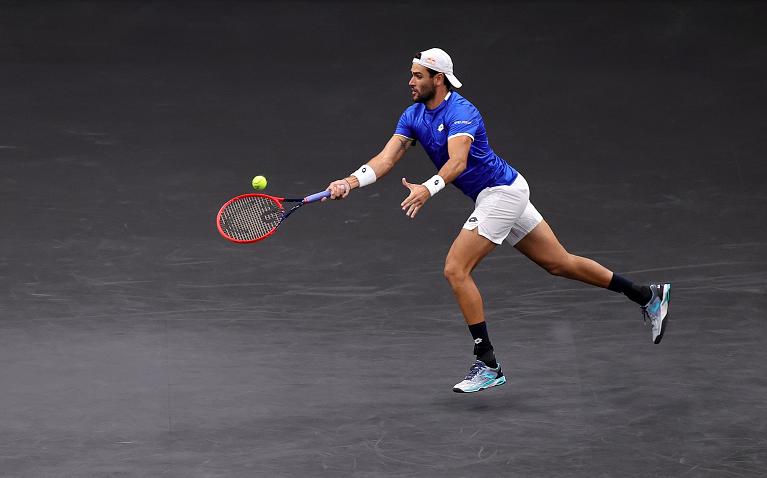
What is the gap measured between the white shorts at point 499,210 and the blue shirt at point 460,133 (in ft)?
0.18

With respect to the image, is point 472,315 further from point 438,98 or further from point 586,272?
point 438,98

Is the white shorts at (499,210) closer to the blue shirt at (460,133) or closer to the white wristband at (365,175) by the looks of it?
the blue shirt at (460,133)

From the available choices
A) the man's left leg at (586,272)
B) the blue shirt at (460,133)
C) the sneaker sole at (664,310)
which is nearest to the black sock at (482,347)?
the man's left leg at (586,272)

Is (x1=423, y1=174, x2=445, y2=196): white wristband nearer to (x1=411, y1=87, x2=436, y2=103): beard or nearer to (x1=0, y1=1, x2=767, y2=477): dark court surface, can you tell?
(x1=411, y1=87, x2=436, y2=103): beard

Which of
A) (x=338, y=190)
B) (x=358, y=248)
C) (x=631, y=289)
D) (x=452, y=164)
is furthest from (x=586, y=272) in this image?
(x=358, y=248)

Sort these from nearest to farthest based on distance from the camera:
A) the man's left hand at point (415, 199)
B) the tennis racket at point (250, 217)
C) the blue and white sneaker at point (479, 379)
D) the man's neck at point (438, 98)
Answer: the man's left hand at point (415, 199) < the blue and white sneaker at point (479, 379) < the man's neck at point (438, 98) < the tennis racket at point (250, 217)

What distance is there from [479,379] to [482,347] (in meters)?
0.18

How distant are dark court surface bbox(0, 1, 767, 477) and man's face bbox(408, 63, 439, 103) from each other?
1.59 metres

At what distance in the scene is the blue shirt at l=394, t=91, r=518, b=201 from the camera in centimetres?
828

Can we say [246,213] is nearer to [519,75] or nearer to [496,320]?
[496,320]

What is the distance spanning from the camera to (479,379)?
26.9 ft

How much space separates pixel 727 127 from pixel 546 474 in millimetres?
6752

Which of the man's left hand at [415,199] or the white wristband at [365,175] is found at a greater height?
the white wristband at [365,175]

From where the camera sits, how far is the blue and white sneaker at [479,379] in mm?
8180
